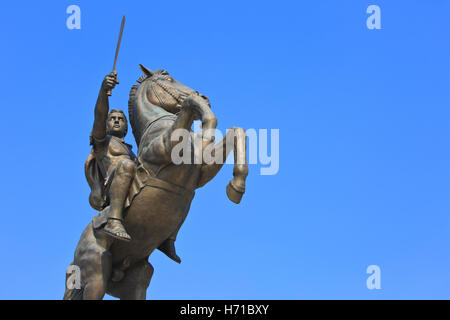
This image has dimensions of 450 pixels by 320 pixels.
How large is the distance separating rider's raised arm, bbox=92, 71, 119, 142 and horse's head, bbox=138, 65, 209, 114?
614 millimetres

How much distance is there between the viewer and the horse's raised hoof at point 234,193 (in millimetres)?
8078

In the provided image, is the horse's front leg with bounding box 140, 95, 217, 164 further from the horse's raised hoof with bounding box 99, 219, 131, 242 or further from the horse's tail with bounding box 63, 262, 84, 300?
the horse's tail with bounding box 63, 262, 84, 300

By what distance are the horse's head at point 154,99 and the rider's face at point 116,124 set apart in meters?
0.15

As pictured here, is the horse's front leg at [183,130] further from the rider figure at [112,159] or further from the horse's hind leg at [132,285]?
the horse's hind leg at [132,285]

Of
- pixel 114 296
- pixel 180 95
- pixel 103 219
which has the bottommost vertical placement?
pixel 114 296

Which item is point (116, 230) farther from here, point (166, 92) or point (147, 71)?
point (147, 71)

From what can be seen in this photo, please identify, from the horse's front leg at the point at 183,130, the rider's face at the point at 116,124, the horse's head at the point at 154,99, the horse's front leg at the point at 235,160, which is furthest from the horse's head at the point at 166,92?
the horse's front leg at the point at 235,160

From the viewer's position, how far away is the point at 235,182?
8.11 metres

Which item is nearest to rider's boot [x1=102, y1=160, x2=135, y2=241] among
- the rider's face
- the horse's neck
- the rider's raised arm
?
the horse's neck

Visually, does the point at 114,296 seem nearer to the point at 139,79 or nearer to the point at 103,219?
the point at 103,219

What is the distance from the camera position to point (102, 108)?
998cm
